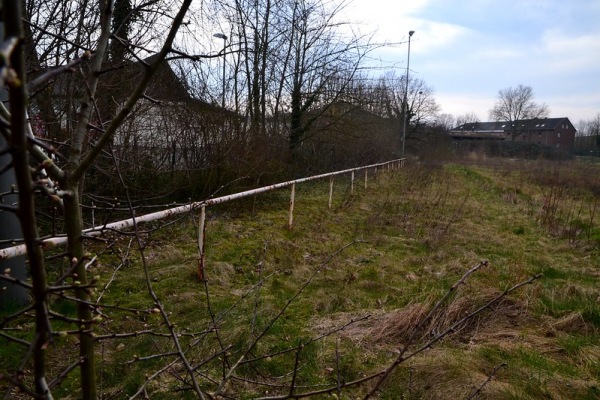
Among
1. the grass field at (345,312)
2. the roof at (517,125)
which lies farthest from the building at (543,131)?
the grass field at (345,312)

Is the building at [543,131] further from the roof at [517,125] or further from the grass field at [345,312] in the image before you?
the grass field at [345,312]

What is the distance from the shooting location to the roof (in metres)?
80.2

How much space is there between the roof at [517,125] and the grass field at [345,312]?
235 feet

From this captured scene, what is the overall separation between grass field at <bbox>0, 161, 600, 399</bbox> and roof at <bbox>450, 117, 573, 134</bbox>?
71.6m

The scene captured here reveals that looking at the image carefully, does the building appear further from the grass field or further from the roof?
the grass field

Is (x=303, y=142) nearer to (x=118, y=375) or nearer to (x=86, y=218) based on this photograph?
(x=86, y=218)

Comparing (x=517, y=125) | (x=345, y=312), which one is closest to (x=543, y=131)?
(x=517, y=125)

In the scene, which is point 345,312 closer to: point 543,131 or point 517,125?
point 517,125

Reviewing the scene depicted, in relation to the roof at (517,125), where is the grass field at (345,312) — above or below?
below

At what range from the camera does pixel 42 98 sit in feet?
19.8

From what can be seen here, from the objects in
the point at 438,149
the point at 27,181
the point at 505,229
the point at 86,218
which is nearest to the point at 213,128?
the point at 86,218

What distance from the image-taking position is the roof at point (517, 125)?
263 ft

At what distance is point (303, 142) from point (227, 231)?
7961 millimetres

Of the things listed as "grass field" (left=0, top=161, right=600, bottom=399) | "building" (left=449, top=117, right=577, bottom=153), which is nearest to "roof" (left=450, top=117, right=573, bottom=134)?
"building" (left=449, top=117, right=577, bottom=153)
